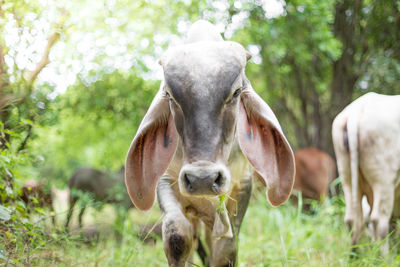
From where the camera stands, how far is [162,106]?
2723 mm

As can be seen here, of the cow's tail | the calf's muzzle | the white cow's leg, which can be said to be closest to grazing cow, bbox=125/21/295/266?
the calf's muzzle

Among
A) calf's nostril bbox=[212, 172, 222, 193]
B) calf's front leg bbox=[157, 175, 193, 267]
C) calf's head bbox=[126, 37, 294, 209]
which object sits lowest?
calf's front leg bbox=[157, 175, 193, 267]

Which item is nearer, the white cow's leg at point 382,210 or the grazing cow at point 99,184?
the white cow's leg at point 382,210

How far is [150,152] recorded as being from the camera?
283 centimetres

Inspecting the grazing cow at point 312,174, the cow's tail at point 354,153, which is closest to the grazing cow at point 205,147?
the cow's tail at point 354,153

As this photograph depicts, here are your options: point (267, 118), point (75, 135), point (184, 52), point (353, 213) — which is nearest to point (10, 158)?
point (184, 52)

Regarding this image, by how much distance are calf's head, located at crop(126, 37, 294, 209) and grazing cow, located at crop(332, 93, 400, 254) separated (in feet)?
4.96

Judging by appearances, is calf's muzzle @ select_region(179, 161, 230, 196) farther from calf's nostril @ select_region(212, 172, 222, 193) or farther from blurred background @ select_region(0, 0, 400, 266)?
blurred background @ select_region(0, 0, 400, 266)

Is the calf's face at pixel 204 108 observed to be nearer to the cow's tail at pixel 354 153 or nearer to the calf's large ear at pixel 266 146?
the calf's large ear at pixel 266 146

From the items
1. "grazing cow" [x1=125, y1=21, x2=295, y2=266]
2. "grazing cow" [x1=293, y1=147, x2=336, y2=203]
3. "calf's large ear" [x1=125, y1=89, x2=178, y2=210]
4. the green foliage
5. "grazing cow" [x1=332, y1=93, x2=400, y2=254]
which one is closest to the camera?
"grazing cow" [x1=125, y1=21, x2=295, y2=266]

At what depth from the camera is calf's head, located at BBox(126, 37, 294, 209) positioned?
2.32m

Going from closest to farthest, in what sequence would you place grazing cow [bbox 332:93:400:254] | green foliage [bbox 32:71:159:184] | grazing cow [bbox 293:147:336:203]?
1. grazing cow [bbox 332:93:400:254]
2. green foliage [bbox 32:71:159:184]
3. grazing cow [bbox 293:147:336:203]

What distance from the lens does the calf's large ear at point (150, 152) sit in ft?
8.96

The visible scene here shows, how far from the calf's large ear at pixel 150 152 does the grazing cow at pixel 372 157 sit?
2014mm
